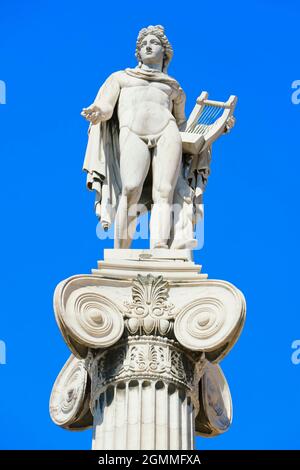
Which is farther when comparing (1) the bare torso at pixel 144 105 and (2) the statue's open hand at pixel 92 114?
(1) the bare torso at pixel 144 105

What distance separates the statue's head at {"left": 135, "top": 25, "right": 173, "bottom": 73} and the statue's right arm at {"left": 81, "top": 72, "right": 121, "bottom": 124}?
0.93 metres

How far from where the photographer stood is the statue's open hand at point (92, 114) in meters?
31.7

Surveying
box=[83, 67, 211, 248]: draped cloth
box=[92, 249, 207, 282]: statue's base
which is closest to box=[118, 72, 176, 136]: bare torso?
box=[83, 67, 211, 248]: draped cloth

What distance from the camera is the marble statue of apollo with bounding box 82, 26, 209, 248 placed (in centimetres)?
3148

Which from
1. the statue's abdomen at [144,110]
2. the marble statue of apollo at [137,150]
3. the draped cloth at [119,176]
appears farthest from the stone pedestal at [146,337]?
the statue's abdomen at [144,110]

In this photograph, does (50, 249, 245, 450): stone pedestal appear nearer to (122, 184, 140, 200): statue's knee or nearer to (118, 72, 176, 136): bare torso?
(122, 184, 140, 200): statue's knee

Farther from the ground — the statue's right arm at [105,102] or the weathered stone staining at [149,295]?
the statue's right arm at [105,102]

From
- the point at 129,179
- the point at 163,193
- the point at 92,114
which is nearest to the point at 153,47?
the point at 92,114

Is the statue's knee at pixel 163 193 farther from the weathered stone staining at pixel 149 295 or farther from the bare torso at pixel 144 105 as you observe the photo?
the bare torso at pixel 144 105

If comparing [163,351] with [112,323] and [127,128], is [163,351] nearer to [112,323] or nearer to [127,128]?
[112,323]

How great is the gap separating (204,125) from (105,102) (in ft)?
→ 9.00

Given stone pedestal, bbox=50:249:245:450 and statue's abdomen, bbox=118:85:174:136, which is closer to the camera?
stone pedestal, bbox=50:249:245:450

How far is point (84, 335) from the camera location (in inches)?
1120

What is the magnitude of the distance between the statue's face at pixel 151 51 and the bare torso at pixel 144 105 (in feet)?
2.12
